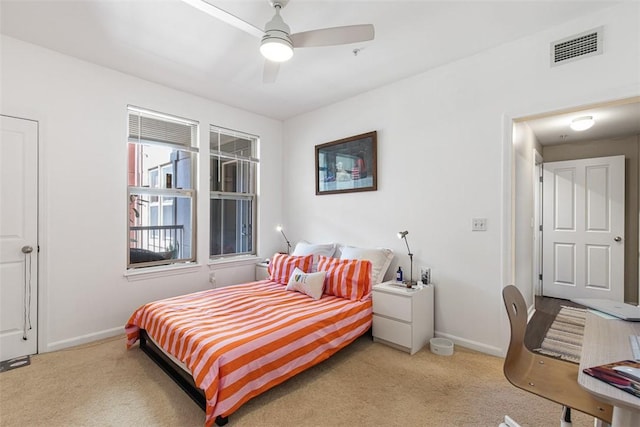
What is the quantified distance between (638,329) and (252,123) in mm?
4385

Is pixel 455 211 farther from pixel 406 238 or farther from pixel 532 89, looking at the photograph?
pixel 532 89

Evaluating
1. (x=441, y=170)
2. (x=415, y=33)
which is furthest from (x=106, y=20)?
(x=441, y=170)

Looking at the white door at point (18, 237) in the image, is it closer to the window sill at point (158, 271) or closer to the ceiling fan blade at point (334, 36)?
the window sill at point (158, 271)

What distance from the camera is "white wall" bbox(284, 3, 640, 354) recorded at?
2.34m

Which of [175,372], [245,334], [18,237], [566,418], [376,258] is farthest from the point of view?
[376,258]

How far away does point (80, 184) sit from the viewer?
2975 millimetres

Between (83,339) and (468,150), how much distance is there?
424 cm

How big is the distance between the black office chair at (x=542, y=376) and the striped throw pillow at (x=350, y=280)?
1536mm

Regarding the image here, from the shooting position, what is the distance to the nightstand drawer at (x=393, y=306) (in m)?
2.77

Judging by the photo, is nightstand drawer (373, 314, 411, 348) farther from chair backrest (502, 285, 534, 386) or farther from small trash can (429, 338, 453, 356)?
chair backrest (502, 285, 534, 386)

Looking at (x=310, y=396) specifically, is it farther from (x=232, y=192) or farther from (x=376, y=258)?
(x=232, y=192)

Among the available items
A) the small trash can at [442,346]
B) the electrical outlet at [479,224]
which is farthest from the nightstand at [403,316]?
the electrical outlet at [479,224]

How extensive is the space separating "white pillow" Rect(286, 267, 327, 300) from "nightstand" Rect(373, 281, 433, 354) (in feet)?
1.84

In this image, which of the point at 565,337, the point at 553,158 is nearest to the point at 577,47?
the point at 565,337
